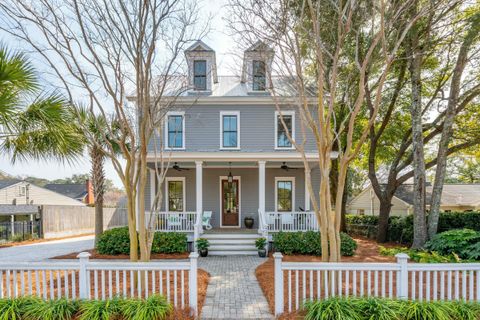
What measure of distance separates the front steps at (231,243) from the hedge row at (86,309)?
17.1 ft

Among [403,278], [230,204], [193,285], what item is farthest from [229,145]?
[403,278]

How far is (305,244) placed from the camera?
9039 mm

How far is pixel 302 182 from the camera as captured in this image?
1270 cm

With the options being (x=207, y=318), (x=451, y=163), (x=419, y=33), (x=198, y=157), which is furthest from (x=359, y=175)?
(x=207, y=318)

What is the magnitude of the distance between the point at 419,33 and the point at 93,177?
1268 cm

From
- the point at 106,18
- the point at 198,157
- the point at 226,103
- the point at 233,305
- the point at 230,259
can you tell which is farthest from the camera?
the point at 226,103

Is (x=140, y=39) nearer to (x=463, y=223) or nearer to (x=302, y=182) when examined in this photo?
(x=302, y=182)

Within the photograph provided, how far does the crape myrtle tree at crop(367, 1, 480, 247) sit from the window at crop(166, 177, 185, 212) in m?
9.00

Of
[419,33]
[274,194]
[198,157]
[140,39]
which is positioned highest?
[419,33]

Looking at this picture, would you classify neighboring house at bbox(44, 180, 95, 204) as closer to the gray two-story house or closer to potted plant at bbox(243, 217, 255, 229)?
the gray two-story house

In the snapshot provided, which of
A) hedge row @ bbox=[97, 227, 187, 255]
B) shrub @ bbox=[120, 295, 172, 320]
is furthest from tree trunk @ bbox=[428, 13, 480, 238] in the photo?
shrub @ bbox=[120, 295, 172, 320]

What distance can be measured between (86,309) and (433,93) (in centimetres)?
1534

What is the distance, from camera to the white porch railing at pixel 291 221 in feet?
33.5

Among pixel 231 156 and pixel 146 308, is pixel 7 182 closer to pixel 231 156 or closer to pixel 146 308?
pixel 231 156
